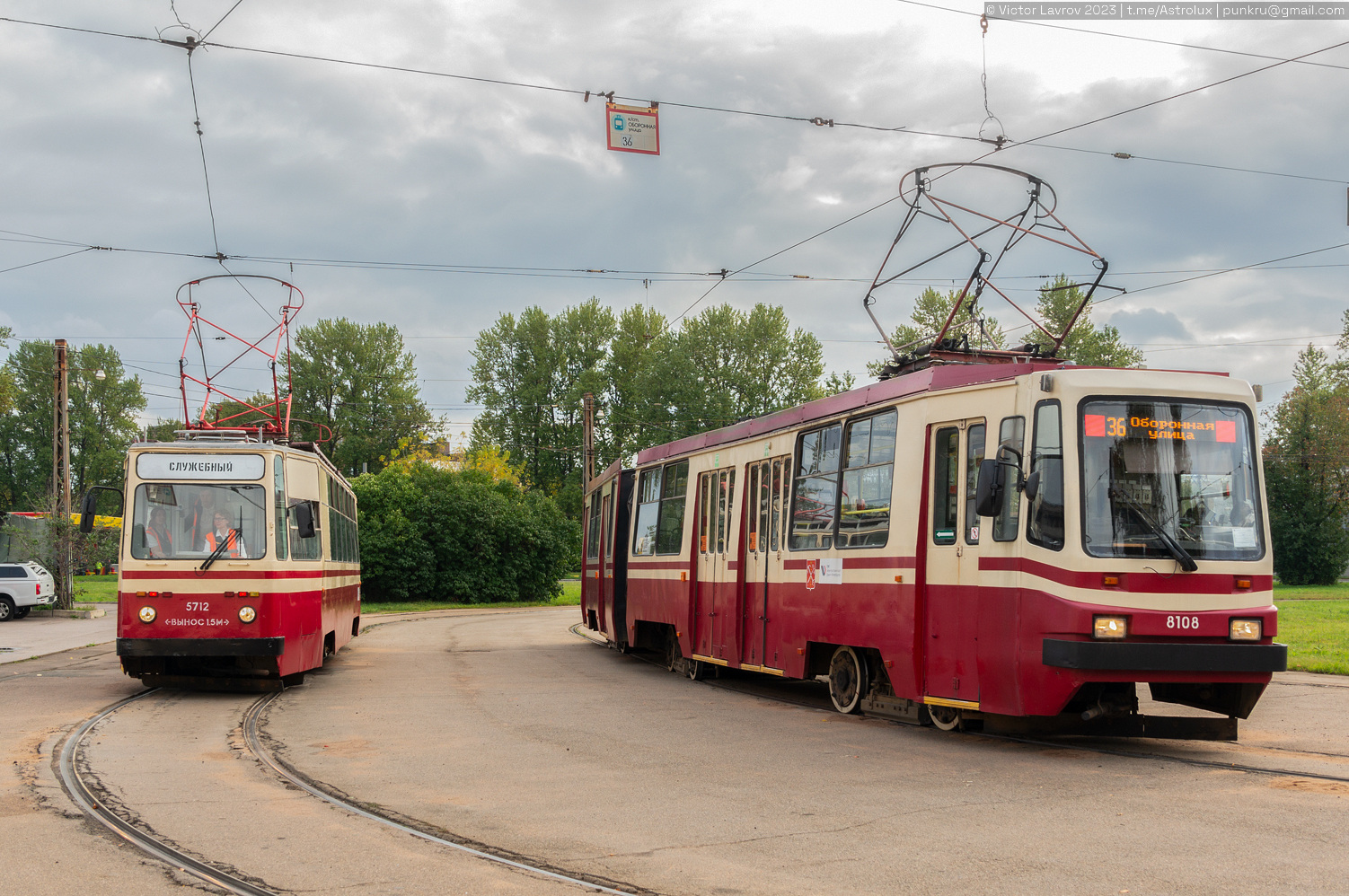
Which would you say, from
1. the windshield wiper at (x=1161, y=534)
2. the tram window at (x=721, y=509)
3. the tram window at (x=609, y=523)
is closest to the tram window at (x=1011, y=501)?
the windshield wiper at (x=1161, y=534)

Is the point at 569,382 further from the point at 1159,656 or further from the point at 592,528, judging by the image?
the point at 1159,656

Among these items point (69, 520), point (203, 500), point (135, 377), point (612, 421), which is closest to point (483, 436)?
point (612, 421)

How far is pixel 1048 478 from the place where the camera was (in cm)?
930

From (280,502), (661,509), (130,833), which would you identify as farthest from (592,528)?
(130,833)

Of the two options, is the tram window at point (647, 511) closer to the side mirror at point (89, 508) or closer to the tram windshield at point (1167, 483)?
the side mirror at point (89, 508)

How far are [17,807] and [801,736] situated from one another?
242 inches

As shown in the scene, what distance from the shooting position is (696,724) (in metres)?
11.6

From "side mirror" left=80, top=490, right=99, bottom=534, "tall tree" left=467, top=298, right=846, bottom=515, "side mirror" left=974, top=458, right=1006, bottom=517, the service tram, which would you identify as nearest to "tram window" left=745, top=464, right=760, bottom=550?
the service tram

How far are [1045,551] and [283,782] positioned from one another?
5.93m

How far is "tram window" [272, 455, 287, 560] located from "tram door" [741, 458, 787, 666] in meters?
5.48

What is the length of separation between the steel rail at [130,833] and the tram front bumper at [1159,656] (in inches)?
228

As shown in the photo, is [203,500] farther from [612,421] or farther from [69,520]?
[612,421]

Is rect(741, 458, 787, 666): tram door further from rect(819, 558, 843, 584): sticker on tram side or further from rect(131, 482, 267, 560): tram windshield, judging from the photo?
rect(131, 482, 267, 560): tram windshield

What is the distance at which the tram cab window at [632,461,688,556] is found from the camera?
16.9m
